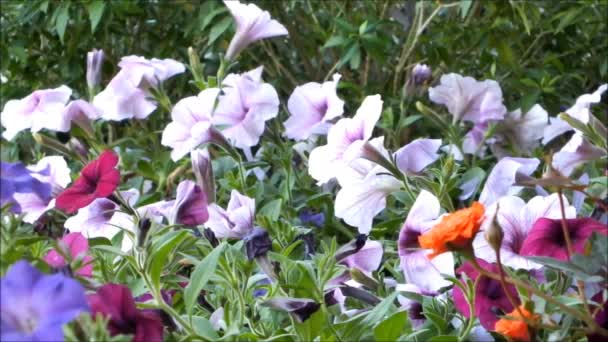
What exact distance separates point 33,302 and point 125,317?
4.6 inches

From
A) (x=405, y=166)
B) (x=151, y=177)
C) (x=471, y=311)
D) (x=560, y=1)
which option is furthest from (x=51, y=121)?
(x=560, y=1)

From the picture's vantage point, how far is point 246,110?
5.44 ft

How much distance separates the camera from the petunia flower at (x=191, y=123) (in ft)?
5.17

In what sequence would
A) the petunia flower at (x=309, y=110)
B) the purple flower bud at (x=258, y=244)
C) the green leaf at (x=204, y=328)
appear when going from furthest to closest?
1. the petunia flower at (x=309, y=110)
2. the purple flower bud at (x=258, y=244)
3. the green leaf at (x=204, y=328)

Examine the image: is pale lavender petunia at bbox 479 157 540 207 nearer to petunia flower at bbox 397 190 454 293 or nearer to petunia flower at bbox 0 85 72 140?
petunia flower at bbox 397 190 454 293

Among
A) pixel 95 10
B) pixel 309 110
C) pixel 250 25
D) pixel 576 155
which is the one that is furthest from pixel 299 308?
pixel 95 10

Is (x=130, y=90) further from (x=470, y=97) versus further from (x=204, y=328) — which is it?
(x=204, y=328)

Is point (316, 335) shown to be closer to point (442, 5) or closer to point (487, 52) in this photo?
point (442, 5)

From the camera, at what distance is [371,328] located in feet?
3.24

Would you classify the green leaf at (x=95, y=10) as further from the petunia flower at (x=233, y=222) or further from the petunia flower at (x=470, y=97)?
the petunia flower at (x=233, y=222)

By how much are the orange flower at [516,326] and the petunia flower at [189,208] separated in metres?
0.47

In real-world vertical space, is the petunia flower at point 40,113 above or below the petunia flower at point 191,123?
below

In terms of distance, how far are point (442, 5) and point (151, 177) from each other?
69 cm

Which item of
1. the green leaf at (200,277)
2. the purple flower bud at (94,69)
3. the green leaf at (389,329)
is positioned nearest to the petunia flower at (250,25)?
the purple flower bud at (94,69)
